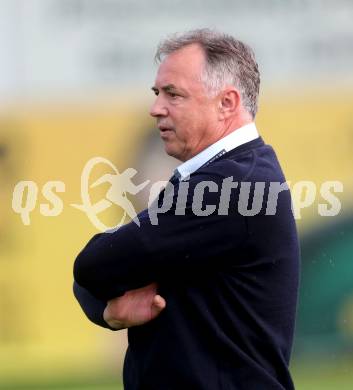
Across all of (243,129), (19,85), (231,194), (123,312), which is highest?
(19,85)

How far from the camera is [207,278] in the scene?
273cm

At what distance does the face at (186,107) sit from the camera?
9.47ft

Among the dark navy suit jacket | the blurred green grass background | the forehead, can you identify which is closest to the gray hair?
the forehead

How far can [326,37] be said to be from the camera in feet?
19.4

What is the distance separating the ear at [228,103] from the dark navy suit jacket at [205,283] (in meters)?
0.15

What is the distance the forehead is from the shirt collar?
177 millimetres

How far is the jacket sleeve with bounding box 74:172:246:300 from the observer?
268 cm

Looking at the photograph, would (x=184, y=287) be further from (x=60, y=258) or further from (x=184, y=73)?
(x=60, y=258)

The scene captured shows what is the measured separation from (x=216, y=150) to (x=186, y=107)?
0.47ft

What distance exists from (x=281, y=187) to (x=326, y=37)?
3.21 metres

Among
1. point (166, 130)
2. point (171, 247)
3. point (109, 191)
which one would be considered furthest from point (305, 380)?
point (171, 247)

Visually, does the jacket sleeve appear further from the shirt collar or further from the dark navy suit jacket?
the shirt collar

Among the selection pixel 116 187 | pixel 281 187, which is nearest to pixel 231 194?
pixel 281 187

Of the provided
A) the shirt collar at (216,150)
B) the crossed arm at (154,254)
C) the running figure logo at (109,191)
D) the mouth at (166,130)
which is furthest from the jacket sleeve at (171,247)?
the running figure logo at (109,191)
